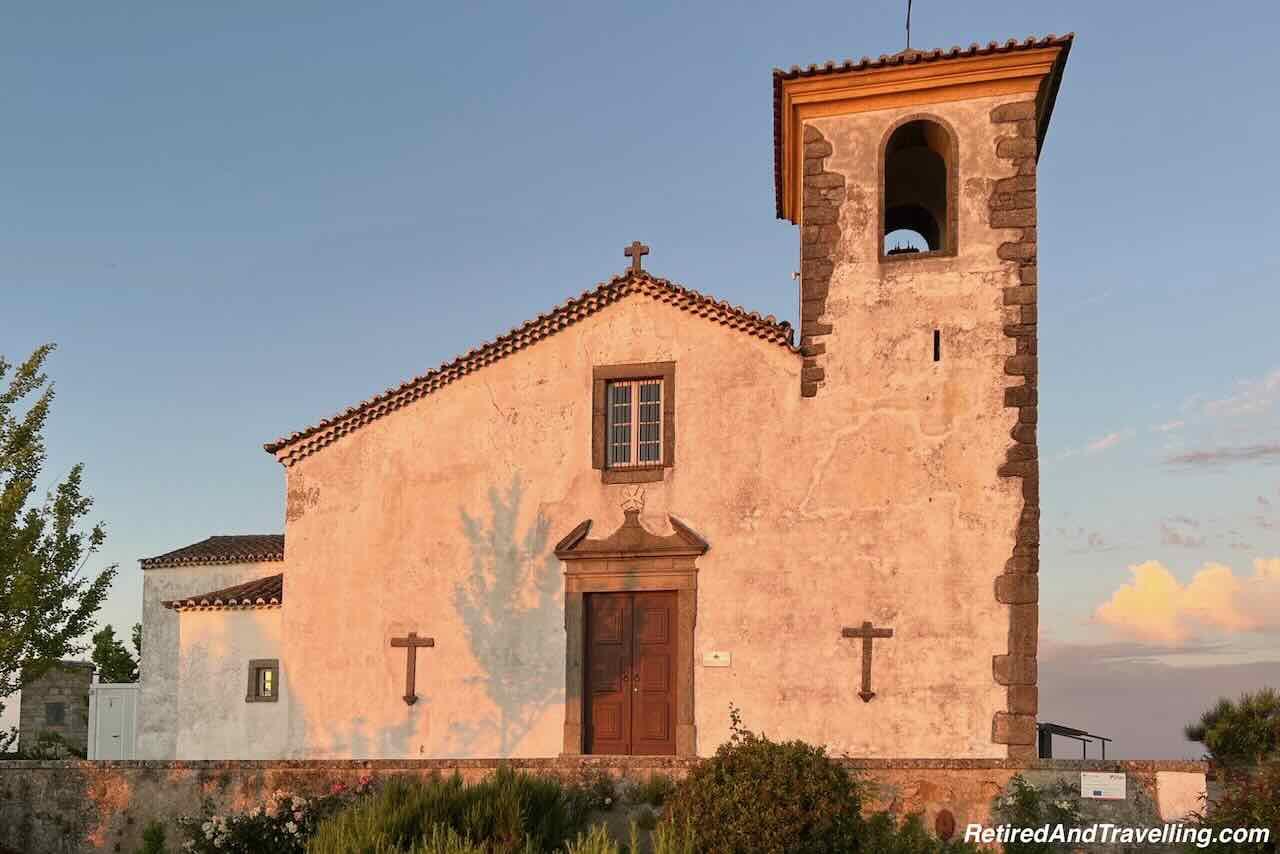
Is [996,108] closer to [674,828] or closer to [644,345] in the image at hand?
[644,345]

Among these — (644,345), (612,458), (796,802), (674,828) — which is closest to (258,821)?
(674,828)

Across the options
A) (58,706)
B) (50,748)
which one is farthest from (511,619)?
(58,706)

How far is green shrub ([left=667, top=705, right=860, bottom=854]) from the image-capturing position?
9.95 metres

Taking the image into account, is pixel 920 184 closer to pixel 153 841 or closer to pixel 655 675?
pixel 655 675

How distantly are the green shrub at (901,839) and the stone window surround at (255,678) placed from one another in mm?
11757

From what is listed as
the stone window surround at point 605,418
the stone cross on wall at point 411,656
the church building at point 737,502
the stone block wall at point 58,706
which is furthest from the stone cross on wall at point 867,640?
the stone block wall at point 58,706

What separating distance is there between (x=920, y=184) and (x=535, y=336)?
7.70 meters

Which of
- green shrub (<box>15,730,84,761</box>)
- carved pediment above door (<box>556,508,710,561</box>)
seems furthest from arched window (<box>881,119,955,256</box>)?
green shrub (<box>15,730,84,761</box>)

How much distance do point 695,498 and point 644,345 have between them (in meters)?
2.47

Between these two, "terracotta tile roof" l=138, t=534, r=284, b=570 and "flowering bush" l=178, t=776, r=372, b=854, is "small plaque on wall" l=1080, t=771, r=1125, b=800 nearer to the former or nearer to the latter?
"flowering bush" l=178, t=776, r=372, b=854

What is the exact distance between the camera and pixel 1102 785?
11.6 metres

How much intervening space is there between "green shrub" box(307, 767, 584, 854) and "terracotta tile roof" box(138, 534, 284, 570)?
13.8m

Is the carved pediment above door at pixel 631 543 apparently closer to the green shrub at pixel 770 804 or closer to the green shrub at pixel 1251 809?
the green shrub at pixel 770 804

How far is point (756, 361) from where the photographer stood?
1714cm
